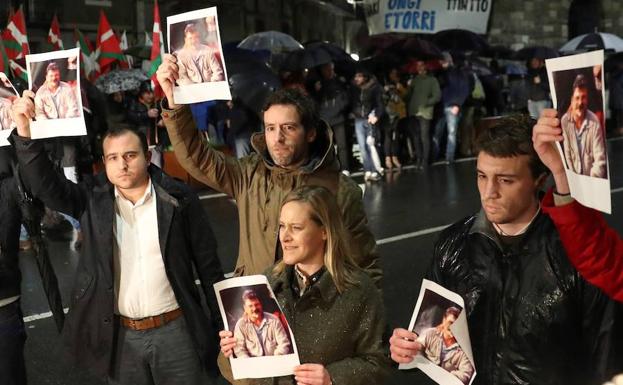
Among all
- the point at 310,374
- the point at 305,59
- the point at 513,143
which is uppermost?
the point at 305,59

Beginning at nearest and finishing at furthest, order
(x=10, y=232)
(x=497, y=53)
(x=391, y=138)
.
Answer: (x=10, y=232), (x=391, y=138), (x=497, y=53)

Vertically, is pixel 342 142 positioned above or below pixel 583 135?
below

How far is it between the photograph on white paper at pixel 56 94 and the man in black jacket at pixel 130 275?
0.20 ft

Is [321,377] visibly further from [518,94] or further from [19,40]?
[518,94]

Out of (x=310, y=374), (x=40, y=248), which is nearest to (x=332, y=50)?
(x=40, y=248)

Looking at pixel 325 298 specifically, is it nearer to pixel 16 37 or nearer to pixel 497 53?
pixel 16 37

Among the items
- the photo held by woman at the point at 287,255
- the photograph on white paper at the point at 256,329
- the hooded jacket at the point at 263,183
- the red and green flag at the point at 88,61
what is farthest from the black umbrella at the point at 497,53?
the photograph on white paper at the point at 256,329

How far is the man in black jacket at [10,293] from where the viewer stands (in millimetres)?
3566

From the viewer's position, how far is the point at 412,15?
75.5 feet

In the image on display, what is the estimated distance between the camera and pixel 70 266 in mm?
7961

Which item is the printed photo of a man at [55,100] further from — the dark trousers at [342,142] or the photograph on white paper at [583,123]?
the dark trousers at [342,142]

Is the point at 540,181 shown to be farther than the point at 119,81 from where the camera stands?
No

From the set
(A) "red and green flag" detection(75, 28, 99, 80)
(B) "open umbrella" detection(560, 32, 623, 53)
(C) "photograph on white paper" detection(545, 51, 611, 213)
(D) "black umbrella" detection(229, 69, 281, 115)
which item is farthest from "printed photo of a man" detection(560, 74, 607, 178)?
(B) "open umbrella" detection(560, 32, 623, 53)

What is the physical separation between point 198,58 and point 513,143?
1425 mm
